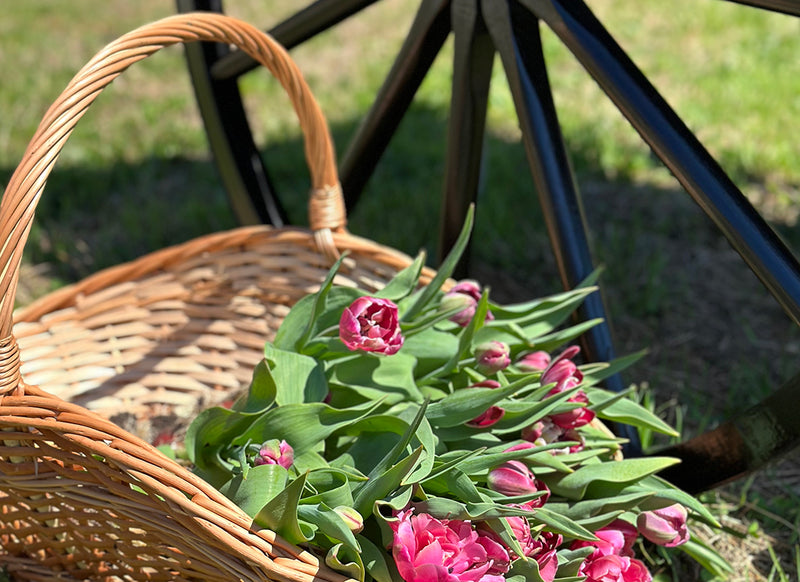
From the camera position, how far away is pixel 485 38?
3.82 ft

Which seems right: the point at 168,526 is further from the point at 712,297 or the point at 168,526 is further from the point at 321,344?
the point at 712,297

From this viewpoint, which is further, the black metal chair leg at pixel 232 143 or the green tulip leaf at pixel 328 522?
the black metal chair leg at pixel 232 143

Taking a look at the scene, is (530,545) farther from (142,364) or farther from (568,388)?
(142,364)

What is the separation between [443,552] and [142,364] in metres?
0.77

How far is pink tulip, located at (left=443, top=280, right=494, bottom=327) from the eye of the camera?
3.28 feet

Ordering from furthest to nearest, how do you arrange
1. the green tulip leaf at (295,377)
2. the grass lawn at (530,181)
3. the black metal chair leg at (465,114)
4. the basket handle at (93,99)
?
the grass lawn at (530,181)
the black metal chair leg at (465,114)
the green tulip leaf at (295,377)
the basket handle at (93,99)

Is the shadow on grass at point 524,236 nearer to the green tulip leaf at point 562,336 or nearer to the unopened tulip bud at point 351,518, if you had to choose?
the green tulip leaf at point 562,336

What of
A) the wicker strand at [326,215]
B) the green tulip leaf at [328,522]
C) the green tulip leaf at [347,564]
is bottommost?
the green tulip leaf at [347,564]

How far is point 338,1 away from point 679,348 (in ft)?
2.89

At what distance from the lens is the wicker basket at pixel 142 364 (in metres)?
0.74

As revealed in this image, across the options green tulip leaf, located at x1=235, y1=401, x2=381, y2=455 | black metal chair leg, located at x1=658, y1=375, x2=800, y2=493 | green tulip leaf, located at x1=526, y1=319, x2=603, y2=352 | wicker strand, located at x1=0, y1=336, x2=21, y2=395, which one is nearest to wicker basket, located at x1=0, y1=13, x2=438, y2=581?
wicker strand, located at x1=0, y1=336, x2=21, y2=395

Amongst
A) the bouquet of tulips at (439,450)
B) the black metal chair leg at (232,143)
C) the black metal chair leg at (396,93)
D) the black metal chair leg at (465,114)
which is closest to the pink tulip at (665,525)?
the bouquet of tulips at (439,450)

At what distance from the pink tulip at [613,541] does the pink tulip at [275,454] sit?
0.29 meters

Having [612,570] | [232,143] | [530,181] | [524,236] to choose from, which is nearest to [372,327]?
[612,570]
